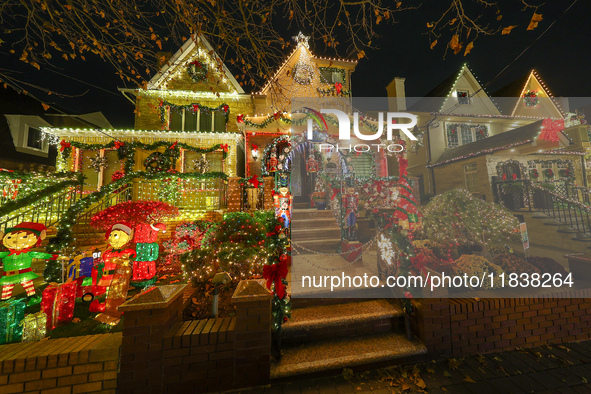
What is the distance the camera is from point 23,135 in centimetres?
1401

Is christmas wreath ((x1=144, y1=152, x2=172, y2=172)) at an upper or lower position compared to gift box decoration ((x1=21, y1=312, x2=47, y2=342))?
upper

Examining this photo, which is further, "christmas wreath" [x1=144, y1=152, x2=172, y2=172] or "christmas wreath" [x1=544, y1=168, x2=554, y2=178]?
"christmas wreath" [x1=144, y1=152, x2=172, y2=172]

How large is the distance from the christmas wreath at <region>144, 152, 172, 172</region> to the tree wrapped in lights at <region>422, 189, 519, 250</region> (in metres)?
11.9

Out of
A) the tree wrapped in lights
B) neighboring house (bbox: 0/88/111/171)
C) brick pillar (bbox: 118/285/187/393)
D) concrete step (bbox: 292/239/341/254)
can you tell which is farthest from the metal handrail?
the tree wrapped in lights

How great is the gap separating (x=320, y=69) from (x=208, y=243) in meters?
13.1

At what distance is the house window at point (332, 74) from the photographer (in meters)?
13.4

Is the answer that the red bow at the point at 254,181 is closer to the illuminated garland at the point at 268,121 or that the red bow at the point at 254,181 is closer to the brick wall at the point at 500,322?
the illuminated garland at the point at 268,121

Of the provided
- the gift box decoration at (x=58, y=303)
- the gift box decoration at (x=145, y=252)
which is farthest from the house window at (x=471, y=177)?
the gift box decoration at (x=58, y=303)

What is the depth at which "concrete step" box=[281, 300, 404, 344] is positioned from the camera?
288cm

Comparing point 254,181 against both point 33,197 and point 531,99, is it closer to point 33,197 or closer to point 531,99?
point 33,197

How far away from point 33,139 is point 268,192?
19.1m

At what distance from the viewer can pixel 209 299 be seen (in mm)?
3590

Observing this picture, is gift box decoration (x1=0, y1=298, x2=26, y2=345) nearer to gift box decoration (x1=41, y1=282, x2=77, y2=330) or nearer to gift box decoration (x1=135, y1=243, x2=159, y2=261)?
gift box decoration (x1=41, y1=282, x2=77, y2=330)

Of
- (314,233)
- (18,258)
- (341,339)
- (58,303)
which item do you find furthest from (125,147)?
(341,339)
